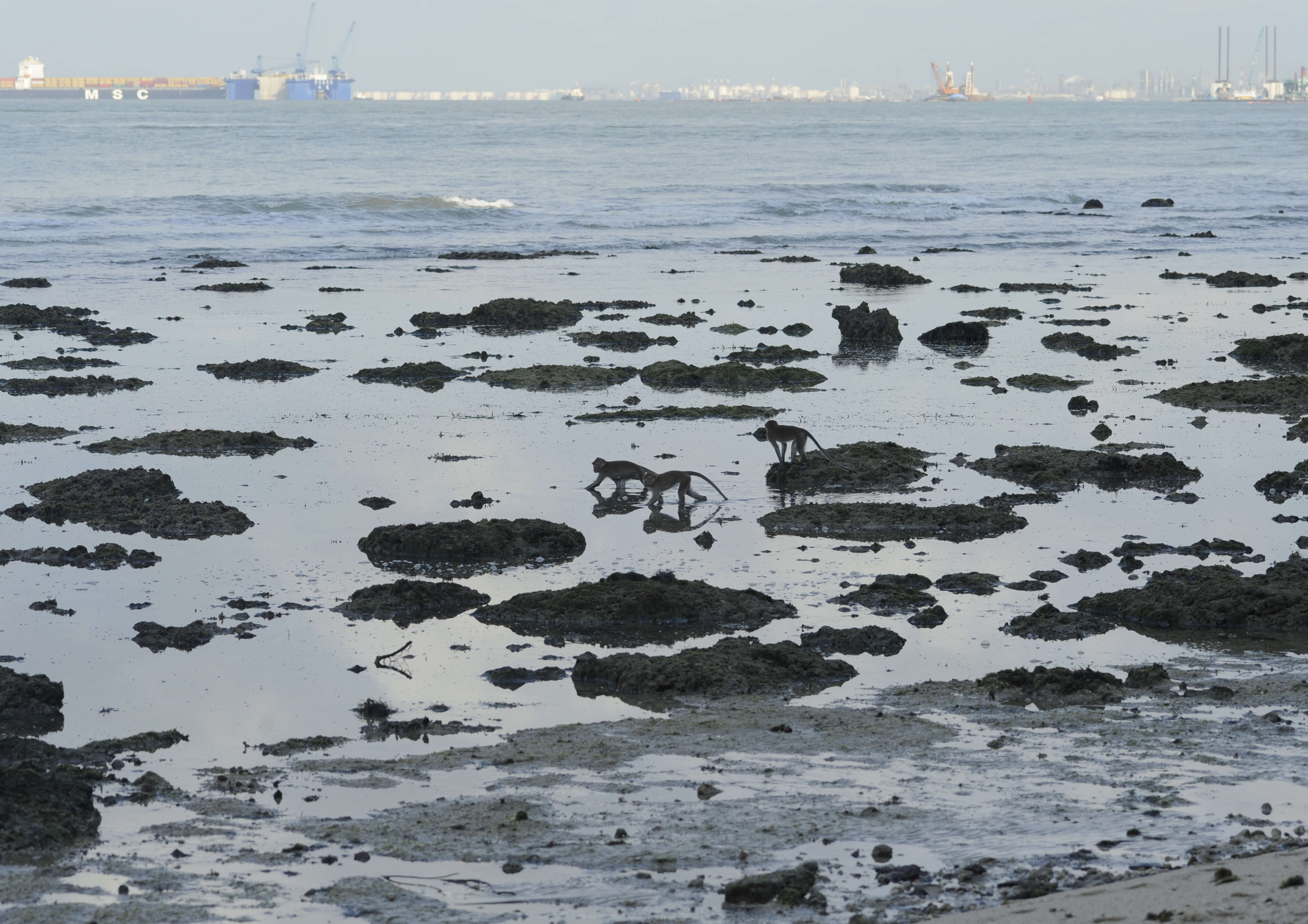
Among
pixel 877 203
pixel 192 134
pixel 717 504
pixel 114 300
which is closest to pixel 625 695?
pixel 717 504

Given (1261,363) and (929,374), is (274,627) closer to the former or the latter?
(929,374)

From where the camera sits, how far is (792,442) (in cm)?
1461

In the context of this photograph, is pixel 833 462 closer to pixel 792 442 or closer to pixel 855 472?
pixel 855 472

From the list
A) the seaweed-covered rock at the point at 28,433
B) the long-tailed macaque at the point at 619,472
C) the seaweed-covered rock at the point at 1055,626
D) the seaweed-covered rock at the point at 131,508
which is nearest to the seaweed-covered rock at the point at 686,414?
the long-tailed macaque at the point at 619,472

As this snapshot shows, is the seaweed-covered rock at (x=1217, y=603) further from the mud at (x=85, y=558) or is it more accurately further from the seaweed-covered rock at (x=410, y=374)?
the seaweed-covered rock at (x=410, y=374)

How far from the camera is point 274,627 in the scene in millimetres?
9922

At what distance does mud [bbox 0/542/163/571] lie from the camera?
11.4m

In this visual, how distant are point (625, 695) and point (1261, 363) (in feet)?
51.5

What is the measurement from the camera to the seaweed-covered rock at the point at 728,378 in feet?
64.2

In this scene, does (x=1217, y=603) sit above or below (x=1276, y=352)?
below

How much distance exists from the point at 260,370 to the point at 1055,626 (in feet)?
45.0

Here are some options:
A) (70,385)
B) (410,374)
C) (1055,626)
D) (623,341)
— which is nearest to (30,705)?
(1055,626)

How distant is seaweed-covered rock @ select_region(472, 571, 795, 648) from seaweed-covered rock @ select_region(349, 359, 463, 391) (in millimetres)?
9758

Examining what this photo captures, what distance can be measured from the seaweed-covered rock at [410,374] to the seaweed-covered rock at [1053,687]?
12.2 m
